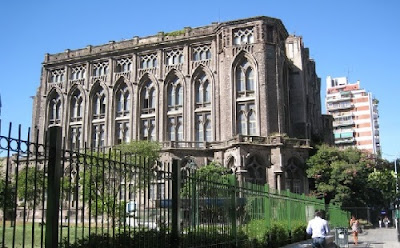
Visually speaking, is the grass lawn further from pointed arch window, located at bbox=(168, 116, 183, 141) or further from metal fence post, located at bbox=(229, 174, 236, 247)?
pointed arch window, located at bbox=(168, 116, 183, 141)

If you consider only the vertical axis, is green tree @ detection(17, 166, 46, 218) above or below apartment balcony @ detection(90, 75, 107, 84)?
below

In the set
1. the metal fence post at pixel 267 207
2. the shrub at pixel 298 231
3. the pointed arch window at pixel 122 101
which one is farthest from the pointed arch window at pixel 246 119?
the metal fence post at pixel 267 207

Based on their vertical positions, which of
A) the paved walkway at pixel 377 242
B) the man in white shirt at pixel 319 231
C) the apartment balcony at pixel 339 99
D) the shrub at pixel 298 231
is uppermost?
the apartment balcony at pixel 339 99

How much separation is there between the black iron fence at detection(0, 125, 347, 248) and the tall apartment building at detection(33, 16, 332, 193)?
23.7 metres

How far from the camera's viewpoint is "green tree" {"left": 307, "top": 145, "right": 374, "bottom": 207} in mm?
36406

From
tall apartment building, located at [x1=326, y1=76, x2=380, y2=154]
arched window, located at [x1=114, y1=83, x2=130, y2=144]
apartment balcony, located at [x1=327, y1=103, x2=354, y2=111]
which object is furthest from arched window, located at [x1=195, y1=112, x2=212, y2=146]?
apartment balcony, located at [x1=327, y1=103, x2=354, y2=111]

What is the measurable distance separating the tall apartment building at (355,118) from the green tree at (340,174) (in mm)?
57825

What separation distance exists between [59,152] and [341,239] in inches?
537

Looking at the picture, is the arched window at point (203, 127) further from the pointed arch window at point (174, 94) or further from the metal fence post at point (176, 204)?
the metal fence post at point (176, 204)

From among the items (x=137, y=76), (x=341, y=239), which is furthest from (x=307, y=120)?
(x=341, y=239)

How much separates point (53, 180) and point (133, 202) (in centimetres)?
274

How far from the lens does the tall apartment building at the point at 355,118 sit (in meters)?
95.6

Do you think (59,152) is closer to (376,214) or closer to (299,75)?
(299,75)

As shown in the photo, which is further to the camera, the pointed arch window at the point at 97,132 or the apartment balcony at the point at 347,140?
the apartment balcony at the point at 347,140
